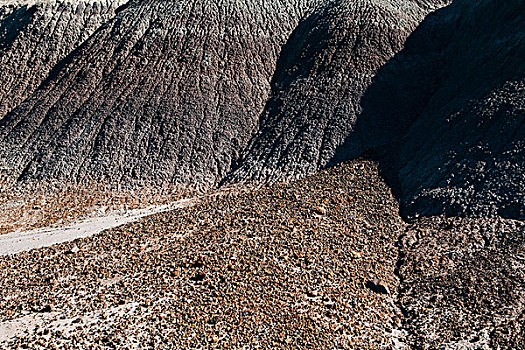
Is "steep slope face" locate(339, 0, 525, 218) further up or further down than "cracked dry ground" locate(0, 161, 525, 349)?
further up

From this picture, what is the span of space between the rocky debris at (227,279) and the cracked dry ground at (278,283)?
0.04 meters

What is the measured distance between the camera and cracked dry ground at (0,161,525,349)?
10.5 metres

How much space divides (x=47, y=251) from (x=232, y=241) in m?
6.40

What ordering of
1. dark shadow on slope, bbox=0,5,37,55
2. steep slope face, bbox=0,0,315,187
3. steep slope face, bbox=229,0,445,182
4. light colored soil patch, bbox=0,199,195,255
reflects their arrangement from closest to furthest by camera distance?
light colored soil patch, bbox=0,199,195,255
steep slope face, bbox=229,0,445,182
steep slope face, bbox=0,0,315,187
dark shadow on slope, bbox=0,5,37,55

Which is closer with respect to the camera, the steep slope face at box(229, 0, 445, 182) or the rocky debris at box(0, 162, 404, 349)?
the rocky debris at box(0, 162, 404, 349)

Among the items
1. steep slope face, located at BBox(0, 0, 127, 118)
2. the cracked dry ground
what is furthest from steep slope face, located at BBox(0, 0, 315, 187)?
the cracked dry ground

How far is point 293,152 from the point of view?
70.8 ft

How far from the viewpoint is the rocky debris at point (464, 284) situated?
411 inches

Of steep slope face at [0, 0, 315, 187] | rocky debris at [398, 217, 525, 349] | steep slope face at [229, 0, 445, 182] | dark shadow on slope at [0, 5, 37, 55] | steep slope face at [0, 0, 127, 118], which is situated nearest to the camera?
rocky debris at [398, 217, 525, 349]

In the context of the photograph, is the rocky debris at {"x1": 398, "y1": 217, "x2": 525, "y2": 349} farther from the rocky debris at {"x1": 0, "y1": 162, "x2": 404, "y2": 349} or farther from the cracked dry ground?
the rocky debris at {"x1": 0, "y1": 162, "x2": 404, "y2": 349}

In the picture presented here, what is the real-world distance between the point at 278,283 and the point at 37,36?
27157 millimetres

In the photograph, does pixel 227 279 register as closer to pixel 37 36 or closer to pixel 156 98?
pixel 156 98

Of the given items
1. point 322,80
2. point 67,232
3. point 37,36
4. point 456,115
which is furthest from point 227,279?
point 37,36

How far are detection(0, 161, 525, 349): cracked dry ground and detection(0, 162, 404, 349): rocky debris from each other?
4cm
